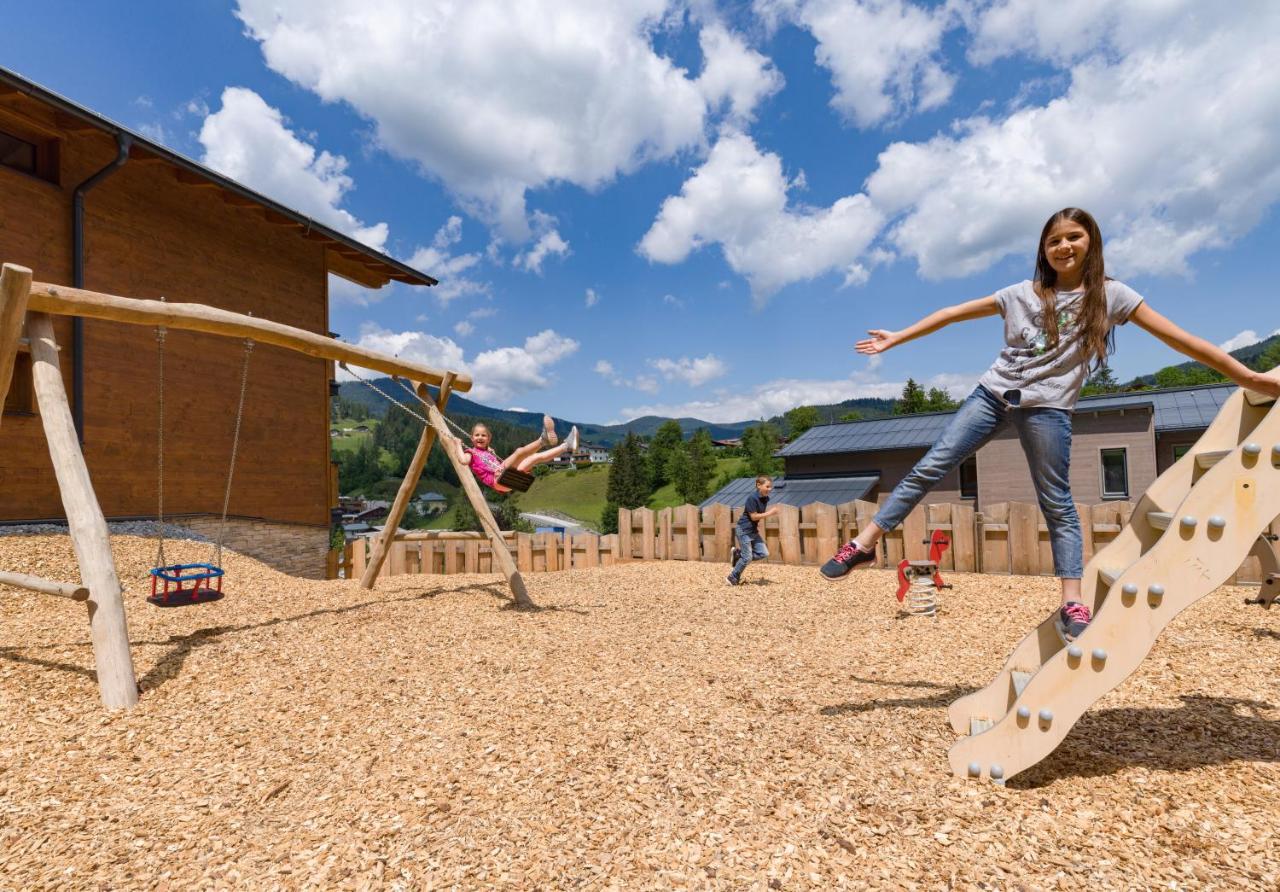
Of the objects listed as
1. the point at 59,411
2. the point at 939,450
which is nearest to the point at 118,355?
the point at 59,411

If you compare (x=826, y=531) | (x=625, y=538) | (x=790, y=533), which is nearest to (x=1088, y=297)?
(x=826, y=531)

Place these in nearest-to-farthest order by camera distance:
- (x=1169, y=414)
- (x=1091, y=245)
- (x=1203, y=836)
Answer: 1. (x=1203, y=836)
2. (x=1091, y=245)
3. (x=1169, y=414)

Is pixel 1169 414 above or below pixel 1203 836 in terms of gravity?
above

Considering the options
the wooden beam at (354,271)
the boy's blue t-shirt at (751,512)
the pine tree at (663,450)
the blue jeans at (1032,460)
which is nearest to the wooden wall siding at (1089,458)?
the boy's blue t-shirt at (751,512)

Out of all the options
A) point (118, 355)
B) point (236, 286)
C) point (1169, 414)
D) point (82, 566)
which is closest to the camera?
point (82, 566)

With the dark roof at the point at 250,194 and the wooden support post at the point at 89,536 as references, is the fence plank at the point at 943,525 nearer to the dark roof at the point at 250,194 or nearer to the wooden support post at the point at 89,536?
the wooden support post at the point at 89,536

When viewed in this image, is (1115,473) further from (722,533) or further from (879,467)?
(722,533)

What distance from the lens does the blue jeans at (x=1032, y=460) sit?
106 inches

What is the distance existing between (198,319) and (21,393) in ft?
20.1

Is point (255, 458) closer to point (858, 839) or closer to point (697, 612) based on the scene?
point (697, 612)

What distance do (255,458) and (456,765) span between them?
11.1 meters

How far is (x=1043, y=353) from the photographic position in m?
2.72

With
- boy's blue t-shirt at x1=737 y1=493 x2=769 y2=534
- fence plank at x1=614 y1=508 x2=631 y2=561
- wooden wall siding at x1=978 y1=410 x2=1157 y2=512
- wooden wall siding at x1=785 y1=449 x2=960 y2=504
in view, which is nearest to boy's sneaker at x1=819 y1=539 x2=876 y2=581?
boy's blue t-shirt at x1=737 y1=493 x2=769 y2=534

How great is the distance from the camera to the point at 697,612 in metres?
6.42
